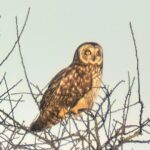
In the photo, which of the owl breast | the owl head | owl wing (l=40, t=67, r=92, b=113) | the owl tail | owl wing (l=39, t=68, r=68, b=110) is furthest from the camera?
the owl head

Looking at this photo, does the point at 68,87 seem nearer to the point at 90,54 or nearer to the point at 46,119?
the point at 90,54

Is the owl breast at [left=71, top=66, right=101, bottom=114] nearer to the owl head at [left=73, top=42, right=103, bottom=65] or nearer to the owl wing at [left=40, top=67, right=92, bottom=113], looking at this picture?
the owl wing at [left=40, top=67, right=92, bottom=113]

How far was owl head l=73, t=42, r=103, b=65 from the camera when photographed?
33.9 ft

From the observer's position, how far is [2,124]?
521cm

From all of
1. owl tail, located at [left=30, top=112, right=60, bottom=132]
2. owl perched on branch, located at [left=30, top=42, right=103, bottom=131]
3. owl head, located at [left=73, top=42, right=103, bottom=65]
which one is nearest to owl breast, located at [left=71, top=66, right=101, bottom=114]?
owl perched on branch, located at [left=30, top=42, right=103, bottom=131]

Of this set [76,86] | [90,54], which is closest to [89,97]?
[76,86]

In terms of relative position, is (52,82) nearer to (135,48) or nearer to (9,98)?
(9,98)

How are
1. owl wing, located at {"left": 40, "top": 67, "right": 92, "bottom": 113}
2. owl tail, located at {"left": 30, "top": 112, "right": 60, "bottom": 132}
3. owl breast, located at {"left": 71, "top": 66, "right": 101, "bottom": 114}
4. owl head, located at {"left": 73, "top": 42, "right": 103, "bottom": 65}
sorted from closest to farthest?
owl tail, located at {"left": 30, "top": 112, "right": 60, "bottom": 132}
owl breast, located at {"left": 71, "top": 66, "right": 101, "bottom": 114}
owl wing, located at {"left": 40, "top": 67, "right": 92, "bottom": 113}
owl head, located at {"left": 73, "top": 42, "right": 103, "bottom": 65}

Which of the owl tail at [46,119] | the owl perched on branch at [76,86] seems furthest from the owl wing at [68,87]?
the owl tail at [46,119]

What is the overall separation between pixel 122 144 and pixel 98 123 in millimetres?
320

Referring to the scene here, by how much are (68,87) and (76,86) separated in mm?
132

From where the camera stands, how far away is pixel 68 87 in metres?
9.92

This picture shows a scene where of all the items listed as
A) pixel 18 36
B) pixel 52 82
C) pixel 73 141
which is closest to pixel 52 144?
pixel 73 141

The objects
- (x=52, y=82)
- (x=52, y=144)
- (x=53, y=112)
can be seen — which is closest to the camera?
(x=52, y=144)
